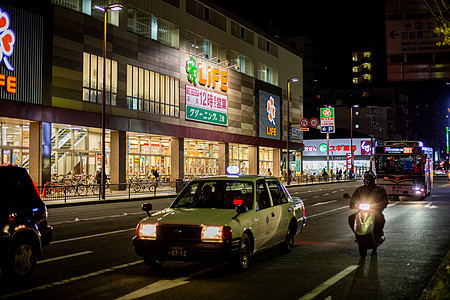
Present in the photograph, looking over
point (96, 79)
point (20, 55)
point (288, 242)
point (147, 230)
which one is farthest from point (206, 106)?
point (147, 230)

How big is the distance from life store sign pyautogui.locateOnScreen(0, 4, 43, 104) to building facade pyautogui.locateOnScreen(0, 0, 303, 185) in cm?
6

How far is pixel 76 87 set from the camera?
3366 cm

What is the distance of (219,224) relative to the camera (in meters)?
7.76

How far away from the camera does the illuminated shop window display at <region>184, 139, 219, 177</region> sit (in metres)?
50.6

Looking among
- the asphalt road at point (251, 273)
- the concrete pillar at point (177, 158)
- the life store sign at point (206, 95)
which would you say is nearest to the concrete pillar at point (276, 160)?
the life store sign at point (206, 95)

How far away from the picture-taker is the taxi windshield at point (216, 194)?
883cm

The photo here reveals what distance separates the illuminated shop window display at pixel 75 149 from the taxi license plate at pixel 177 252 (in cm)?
2803

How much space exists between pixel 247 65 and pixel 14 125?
1246 inches

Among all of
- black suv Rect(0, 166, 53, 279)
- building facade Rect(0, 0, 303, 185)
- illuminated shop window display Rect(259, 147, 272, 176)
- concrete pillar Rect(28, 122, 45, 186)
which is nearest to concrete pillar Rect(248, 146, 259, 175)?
building facade Rect(0, 0, 303, 185)

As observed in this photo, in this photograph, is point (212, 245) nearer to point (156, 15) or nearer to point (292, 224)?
point (292, 224)

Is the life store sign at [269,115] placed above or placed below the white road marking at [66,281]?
above

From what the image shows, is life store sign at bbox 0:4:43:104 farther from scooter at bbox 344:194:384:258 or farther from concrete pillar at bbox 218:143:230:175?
concrete pillar at bbox 218:143:230:175

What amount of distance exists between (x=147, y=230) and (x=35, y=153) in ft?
81.8

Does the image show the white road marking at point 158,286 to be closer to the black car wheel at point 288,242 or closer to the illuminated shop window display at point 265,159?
the black car wheel at point 288,242
